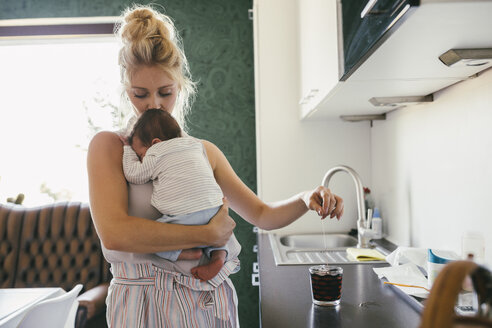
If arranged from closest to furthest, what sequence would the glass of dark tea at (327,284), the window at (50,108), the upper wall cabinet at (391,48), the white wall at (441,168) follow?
the upper wall cabinet at (391,48) → the glass of dark tea at (327,284) → the white wall at (441,168) → the window at (50,108)

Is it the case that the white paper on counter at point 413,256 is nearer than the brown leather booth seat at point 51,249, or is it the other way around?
the white paper on counter at point 413,256

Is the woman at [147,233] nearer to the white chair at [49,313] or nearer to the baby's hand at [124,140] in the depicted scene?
the baby's hand at [124,140]

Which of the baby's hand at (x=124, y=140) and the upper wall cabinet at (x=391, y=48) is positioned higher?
the upper wall cabinet at (x=391, y=48)

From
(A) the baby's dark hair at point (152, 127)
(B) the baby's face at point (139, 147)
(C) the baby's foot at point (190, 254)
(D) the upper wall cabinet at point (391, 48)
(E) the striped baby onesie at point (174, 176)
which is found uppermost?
(D) the upper wall cabinet at point (391, 48)

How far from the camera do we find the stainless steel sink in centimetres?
177

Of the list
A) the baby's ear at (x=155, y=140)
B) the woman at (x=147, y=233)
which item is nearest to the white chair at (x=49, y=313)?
the woman at (x=147, y=233)

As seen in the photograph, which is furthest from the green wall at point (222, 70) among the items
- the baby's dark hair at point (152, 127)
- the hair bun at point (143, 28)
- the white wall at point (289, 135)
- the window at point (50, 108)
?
the baby's dark hair at point (152, 127)

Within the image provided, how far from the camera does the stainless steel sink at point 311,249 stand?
1.77 m

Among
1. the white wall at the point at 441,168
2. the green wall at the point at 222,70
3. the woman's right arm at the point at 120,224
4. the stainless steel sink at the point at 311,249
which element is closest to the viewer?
the woman's right arm at the point at 120,224

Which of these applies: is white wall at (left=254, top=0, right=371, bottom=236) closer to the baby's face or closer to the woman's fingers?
the woman's fingers

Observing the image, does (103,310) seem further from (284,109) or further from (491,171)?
(491,171)

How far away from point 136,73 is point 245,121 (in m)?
1.83

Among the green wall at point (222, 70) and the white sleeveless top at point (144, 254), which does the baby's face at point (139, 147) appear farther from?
the green wall at point (222, 70)

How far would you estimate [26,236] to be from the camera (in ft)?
8.46
